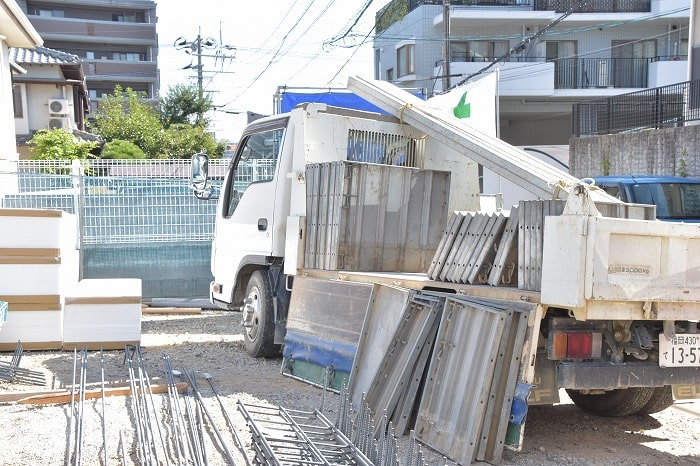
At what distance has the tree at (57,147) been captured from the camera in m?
25.6

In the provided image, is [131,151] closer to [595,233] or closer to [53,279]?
[53,279]

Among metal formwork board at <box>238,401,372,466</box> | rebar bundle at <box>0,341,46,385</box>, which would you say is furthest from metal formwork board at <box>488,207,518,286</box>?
rebar bundle at <box>0,341,46,385</box>

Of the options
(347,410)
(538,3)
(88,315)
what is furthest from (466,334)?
(538,3)

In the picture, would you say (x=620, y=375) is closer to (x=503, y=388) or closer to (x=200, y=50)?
(x=503, y=388)

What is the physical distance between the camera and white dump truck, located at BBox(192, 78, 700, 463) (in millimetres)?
5055

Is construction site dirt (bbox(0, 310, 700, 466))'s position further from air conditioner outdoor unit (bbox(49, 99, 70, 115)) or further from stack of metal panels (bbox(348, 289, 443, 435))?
air conditioner outdoor unit (bbox(49, 99, 70, 115))

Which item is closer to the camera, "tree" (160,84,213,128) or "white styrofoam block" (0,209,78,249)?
"white styrofoam block" (0,209,78,249)

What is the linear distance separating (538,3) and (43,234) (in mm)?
26358

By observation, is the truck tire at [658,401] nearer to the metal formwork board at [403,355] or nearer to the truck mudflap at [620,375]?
the truck mudflap at [620,375]

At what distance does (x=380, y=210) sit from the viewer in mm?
7703

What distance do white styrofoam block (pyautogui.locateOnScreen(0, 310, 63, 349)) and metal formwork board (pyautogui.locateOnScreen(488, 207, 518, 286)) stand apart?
212 inches

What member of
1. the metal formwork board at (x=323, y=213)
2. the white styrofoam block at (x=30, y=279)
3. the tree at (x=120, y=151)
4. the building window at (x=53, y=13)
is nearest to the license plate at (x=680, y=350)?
the metal formwork board at (x=323, y=213)

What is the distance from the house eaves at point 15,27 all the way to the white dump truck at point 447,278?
10.7 m

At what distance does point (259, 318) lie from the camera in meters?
8.74
